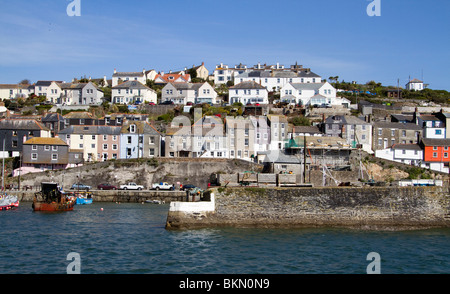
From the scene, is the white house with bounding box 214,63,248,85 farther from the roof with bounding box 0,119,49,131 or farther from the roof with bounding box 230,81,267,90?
the roof with bounding box 0,119,49,131

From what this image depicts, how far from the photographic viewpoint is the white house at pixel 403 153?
60062 millimetres

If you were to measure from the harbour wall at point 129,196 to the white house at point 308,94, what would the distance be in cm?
3753

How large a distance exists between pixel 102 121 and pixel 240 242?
45.0 metres

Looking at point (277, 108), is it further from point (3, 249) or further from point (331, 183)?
point (3, 249)

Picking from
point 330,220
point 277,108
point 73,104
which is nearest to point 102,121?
point 73,104

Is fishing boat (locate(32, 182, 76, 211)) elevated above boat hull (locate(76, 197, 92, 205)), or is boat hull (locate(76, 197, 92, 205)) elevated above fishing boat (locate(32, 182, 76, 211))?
fishing boat (locate(32, 182, 76, 211))

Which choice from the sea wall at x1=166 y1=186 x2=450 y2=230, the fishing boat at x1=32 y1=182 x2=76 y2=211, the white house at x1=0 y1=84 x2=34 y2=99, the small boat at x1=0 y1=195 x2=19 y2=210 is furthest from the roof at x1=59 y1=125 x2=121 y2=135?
the white house at x1=0 y1=84 x2=34 y2=99

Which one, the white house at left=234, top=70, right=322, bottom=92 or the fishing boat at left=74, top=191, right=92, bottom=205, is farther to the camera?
the white house at left=234, top=70, right=322, bottom=92

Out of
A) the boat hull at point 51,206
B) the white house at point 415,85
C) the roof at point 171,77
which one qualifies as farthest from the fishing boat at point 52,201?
the white house at point 415,85

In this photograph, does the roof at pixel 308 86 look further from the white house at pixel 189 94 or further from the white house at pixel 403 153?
the white house at pixel 403 153

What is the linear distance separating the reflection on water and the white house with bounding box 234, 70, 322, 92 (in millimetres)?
64507

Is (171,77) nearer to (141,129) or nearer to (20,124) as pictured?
(141,129)

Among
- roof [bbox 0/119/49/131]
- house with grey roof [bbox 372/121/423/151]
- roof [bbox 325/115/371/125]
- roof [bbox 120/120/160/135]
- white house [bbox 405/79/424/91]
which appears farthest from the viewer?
white house [bbox 405/79/424/91]

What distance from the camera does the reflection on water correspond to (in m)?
19.6
